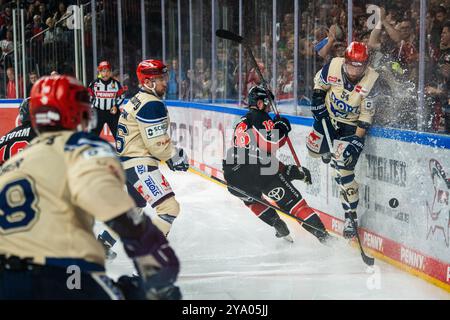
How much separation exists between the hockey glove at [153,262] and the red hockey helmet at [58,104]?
0.38 metres

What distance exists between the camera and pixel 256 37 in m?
8.69

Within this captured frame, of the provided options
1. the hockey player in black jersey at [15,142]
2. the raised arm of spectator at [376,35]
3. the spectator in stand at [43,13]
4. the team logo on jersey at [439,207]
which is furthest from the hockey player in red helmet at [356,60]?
the spectator in stand at [43,13]

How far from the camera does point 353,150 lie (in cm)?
583

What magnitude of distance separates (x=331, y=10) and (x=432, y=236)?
2.58m

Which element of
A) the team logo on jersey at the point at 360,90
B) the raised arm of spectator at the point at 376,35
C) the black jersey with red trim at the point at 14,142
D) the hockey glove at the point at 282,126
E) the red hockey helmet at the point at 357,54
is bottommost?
the hockey glove at the point at 282,126

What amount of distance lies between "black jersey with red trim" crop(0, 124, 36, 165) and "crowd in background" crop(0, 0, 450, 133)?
7.87ft

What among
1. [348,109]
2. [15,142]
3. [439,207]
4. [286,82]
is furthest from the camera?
[286,82]

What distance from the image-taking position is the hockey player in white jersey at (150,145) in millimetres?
5180

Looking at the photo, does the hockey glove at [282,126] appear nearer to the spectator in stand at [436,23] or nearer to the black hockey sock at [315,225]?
the black hockey sock at [315,225]

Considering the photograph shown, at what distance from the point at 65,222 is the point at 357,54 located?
3789mm

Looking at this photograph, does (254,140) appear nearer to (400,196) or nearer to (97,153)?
(400,196)

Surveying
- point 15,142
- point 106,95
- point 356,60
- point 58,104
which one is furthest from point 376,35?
point 106,95

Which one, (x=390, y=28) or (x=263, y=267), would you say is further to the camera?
(x=390, y=28)

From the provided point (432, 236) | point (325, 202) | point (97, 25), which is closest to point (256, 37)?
point (325, 202)
